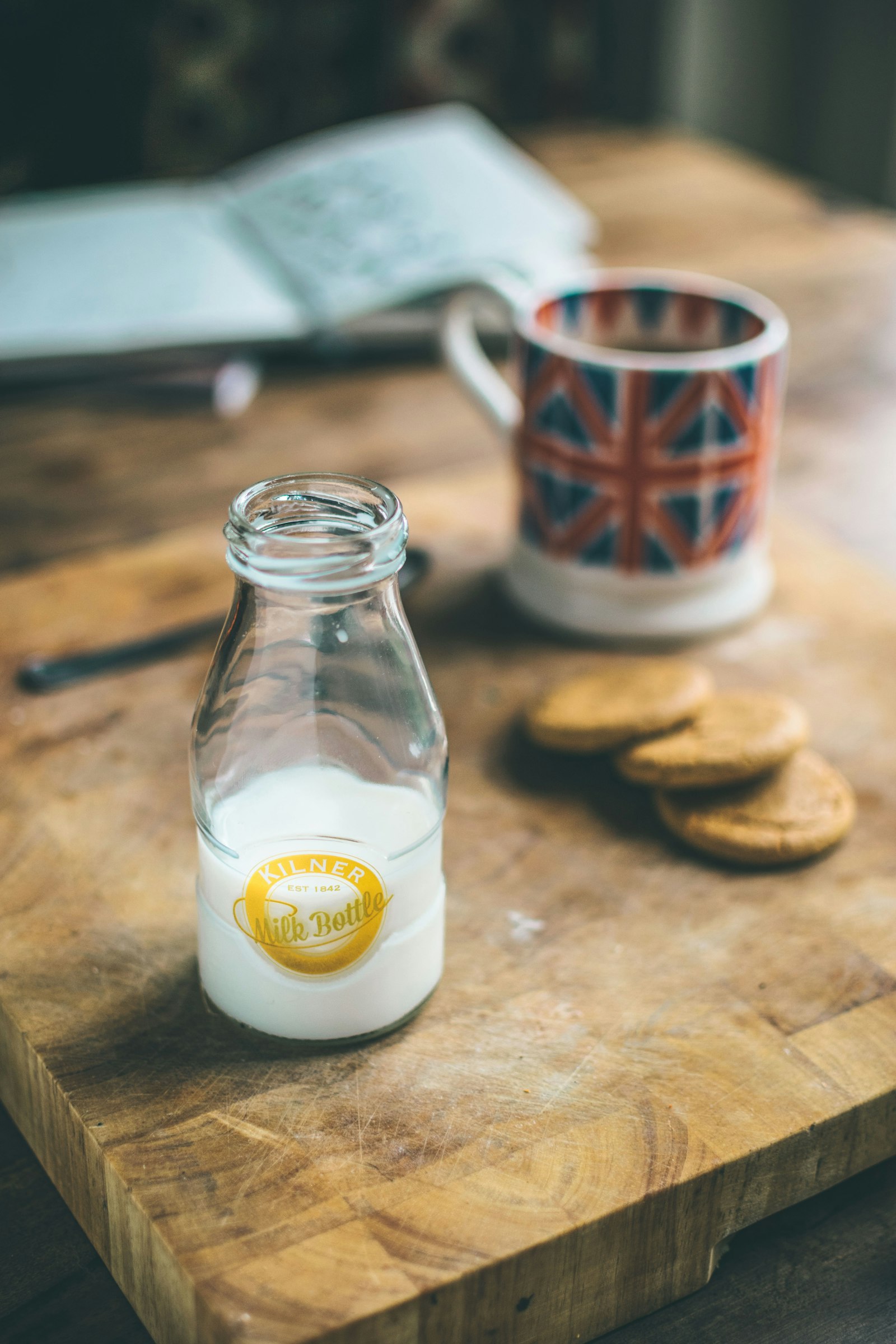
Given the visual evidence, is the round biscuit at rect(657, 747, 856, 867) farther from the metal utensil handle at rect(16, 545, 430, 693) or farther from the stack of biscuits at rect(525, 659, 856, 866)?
the metal utensil handle at rect(16, 545, 430, 693)

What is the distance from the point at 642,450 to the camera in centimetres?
73

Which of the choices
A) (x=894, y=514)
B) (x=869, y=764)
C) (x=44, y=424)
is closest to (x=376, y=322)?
(x=44, y=424)

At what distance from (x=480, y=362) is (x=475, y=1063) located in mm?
511

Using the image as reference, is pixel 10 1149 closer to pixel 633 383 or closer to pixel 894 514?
pixel 633 383

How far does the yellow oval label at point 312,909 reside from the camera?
1.52ft

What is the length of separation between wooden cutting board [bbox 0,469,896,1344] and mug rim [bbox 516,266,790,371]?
0.20 meters

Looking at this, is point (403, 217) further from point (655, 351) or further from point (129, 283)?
point (655, 351)

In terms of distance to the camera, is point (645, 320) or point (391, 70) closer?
point (645, 320)

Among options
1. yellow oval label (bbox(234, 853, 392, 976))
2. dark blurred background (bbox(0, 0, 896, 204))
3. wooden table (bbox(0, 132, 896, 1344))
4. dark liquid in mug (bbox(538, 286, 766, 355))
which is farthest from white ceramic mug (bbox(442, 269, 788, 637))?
dark blurred background (bbox(0, 0, 896, 204))

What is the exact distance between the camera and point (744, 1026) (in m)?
0.52

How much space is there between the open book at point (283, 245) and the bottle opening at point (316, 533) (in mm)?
643

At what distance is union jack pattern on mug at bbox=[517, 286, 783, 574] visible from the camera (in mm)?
719

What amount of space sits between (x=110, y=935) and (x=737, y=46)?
2.44 metres

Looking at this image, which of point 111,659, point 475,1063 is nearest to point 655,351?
point 111,659
